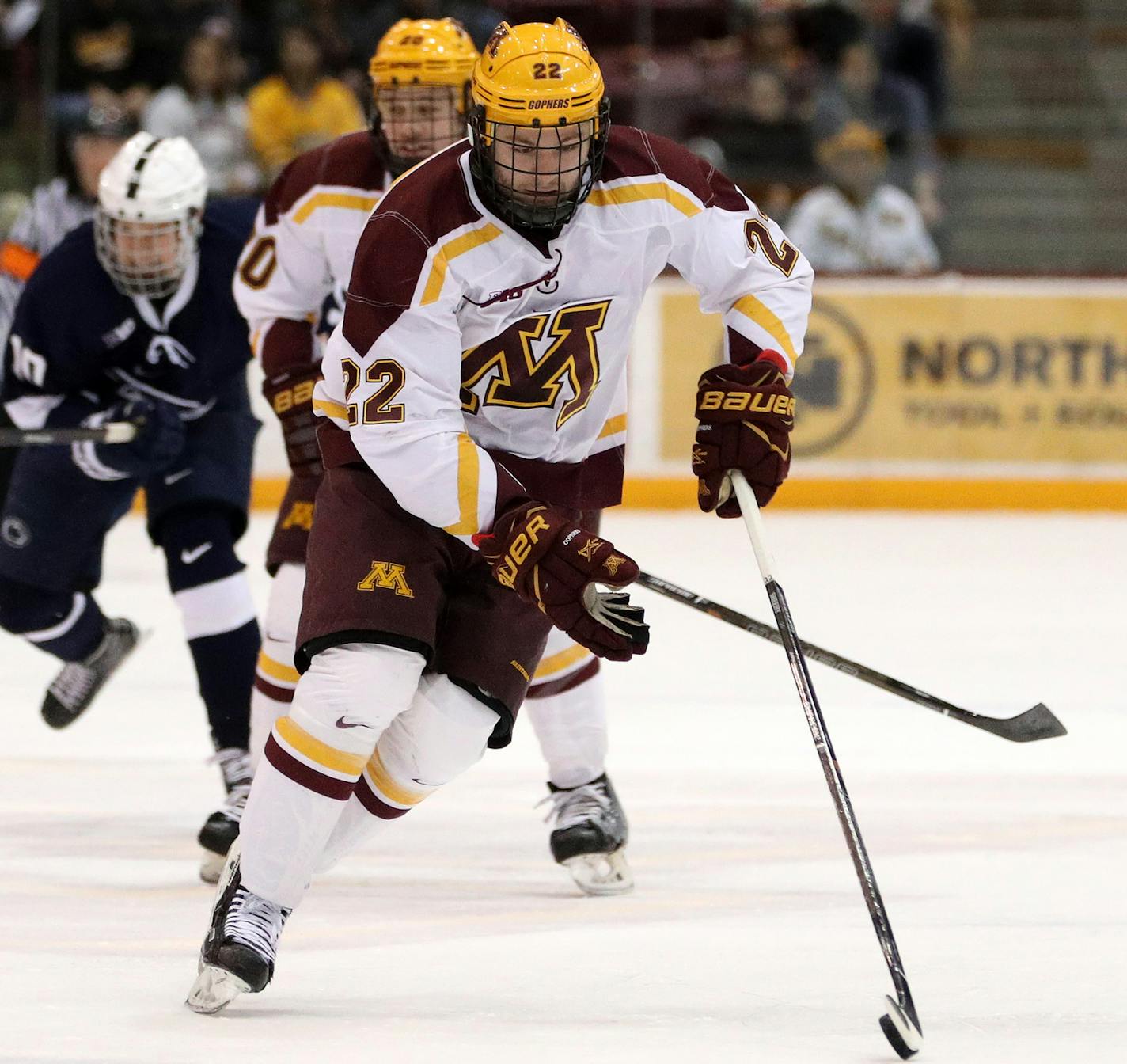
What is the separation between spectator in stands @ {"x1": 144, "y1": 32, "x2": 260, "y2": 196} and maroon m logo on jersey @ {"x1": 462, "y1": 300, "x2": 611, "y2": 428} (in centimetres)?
536

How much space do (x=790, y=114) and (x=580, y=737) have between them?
4987mm

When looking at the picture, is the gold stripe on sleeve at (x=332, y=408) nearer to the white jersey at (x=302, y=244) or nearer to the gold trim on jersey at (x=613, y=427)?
the gold trim on jersey at (x=613, y=427)

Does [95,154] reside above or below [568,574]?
below

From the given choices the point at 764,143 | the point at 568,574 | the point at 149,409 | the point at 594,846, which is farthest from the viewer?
the point at 764,143

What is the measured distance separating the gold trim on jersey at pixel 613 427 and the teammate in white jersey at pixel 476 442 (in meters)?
0.06

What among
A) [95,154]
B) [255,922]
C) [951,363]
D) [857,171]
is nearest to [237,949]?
[255,922]

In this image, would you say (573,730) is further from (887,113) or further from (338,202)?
(887,113)

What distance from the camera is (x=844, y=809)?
244 cm

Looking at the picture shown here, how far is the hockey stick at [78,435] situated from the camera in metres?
3.38

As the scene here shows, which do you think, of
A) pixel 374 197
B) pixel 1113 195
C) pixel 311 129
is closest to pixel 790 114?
pixel 1113 195

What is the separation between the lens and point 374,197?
326 cm

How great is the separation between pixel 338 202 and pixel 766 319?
33.9 inches

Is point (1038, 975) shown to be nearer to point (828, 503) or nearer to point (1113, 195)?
point (828, 503)

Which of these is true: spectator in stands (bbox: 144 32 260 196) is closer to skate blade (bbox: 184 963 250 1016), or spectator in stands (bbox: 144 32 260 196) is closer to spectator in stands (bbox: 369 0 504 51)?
spectator in stands (bbox: 369 0 504 51)
